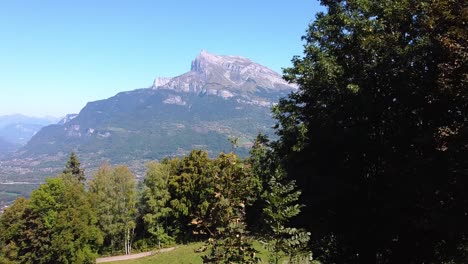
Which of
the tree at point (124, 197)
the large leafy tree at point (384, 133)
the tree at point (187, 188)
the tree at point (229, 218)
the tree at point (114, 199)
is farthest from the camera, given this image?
the tree at point (124, 197)

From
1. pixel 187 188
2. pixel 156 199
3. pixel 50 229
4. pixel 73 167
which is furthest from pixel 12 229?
pixel 73 167

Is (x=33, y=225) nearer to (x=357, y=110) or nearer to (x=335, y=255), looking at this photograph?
(x=335, y=255)

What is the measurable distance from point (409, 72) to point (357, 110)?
303cm

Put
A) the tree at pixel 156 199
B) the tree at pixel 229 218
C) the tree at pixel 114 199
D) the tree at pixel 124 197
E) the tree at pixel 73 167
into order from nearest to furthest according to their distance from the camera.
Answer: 1. the tree at pixel 229 218
2. the tree at pixel 156 199
3. the tree at pixel 114 199
4. the tree at pixel 124 197
5. the tree at pixel 73 167

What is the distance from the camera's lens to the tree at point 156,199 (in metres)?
48.9

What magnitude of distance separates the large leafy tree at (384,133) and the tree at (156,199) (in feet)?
103

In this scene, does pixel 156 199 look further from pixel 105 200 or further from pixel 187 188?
pixel 105 200

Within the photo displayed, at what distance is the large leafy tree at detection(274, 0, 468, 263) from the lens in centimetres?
1210

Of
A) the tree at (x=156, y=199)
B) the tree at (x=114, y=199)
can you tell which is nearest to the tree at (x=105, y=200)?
the tree at (x=114, y=199)

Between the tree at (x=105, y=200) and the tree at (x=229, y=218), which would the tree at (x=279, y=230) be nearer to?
the tree at (x=229, y=218)

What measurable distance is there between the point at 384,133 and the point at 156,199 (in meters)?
38.6

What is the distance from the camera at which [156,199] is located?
49969 millimetres

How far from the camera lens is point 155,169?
163 feet

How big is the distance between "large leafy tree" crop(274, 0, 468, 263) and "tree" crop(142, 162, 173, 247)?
31.4 metres
